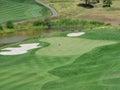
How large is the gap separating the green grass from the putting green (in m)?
35.3

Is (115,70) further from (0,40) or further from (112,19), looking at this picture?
(112,19)

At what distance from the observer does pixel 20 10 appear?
79562 millimetres

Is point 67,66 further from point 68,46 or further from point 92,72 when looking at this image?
point 68,46

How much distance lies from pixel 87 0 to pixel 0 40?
3237 cm

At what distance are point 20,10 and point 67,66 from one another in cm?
5253

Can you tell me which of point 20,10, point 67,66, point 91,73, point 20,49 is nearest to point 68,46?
point 20,49

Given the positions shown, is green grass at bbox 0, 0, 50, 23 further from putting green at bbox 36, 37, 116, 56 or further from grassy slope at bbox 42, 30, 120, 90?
grassy slope at bbox 42, 30, 120, 90

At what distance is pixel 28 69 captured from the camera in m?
28.5

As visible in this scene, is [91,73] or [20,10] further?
[20,10]

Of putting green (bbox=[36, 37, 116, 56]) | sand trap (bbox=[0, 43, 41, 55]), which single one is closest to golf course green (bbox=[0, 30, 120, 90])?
putting green (bbox=[36, 37, 116, 56])

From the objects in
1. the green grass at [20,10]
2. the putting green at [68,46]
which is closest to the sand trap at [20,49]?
the putting green at [68,46]

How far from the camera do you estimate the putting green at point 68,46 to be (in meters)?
33.3

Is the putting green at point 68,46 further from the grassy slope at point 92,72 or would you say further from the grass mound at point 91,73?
the grass mound at point 91,73

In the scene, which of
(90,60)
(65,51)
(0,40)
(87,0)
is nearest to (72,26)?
(0,40)
